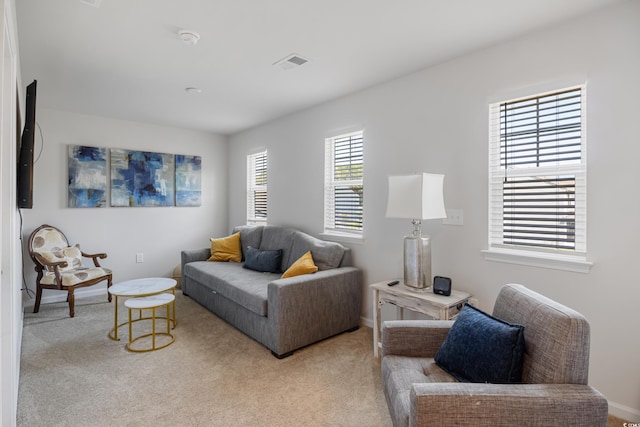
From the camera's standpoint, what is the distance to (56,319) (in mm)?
3498

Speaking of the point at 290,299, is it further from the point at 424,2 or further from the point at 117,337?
the point at 424,2

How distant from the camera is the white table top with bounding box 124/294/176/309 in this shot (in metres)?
2.74

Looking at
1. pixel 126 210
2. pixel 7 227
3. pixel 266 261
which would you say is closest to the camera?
pixel 7 227

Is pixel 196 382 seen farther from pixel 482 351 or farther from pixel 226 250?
pixel 226 250

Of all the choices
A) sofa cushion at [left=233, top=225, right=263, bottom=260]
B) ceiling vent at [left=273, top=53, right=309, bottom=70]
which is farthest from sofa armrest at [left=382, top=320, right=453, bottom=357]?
sofa cushion at [left=233, top=225, right=263, bottom=260]

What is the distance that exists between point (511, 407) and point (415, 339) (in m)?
0.64

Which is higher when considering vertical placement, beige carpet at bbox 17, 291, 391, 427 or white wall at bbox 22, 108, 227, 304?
white wall at bbox 22, 108, 227, 304

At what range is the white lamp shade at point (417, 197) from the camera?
2354 mm

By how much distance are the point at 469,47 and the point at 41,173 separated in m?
4.84

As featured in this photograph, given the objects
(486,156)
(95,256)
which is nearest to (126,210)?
(95,256)

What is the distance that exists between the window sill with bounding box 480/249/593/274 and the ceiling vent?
2.06m

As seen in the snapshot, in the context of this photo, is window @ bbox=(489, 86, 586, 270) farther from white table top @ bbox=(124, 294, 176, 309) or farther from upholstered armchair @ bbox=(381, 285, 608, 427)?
white table top @ bbox=(124, 294, 176, 309)

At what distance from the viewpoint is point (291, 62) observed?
2.69 metres

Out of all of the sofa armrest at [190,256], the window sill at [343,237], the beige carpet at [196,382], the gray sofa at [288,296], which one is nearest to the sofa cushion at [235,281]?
the gray sofa at [288,296]
